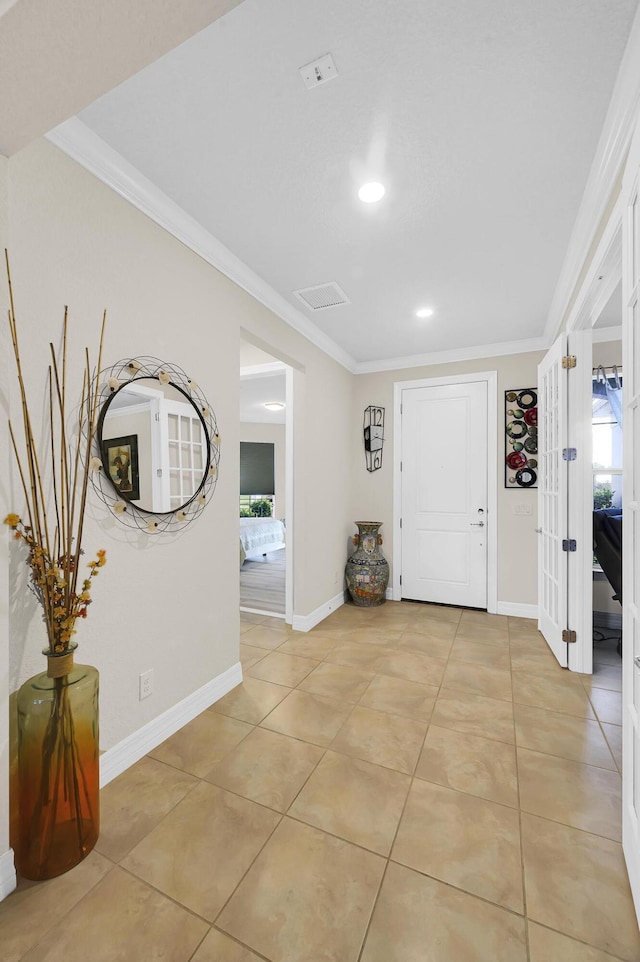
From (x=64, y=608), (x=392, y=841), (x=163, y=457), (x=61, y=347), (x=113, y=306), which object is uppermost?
(x=113, y=306)

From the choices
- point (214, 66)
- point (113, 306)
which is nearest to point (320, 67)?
point (214, 66)

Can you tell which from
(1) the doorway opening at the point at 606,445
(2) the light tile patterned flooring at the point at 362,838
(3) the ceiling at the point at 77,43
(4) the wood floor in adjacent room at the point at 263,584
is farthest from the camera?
(4) the wood floor in adjacent room at the point at 263,584

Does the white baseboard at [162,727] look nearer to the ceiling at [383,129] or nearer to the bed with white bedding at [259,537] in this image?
the ceiling at [383,129]

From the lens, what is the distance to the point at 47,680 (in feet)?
4.31

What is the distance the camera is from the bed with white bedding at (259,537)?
20.1 ft

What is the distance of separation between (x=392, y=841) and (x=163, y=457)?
1757 mm

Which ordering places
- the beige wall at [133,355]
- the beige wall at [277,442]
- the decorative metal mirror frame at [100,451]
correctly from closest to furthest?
the beige wall at [133,355] < the decorative metal mirror frame at [100,451] < the beige wall at [277,442]

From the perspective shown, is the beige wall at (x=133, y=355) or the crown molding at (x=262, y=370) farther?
the crown molding at (x=262, y=370)

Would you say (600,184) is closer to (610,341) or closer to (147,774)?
(610,341)

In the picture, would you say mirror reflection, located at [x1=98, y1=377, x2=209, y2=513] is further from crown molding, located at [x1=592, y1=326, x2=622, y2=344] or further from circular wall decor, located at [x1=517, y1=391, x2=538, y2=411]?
crown molding, located at [x1=592, y1=326, x2=622, y2=344]

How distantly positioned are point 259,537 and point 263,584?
166 cm

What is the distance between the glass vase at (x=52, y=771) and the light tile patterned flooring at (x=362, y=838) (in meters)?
0.08

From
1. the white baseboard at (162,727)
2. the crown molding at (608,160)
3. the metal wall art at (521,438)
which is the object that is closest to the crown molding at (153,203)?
the crown molding at (608,160)

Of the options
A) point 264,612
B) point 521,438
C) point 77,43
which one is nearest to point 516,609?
point 521,438
